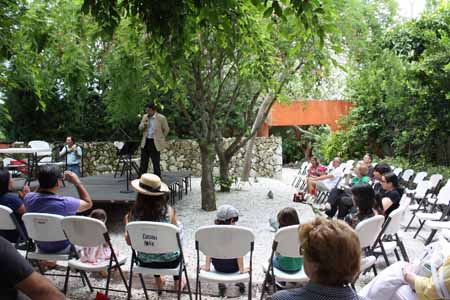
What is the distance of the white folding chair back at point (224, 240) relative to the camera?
311 centimetres

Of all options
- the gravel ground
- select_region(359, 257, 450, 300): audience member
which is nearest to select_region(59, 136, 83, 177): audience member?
the gravel ground

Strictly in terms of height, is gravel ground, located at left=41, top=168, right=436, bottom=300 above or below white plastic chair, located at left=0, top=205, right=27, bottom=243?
below

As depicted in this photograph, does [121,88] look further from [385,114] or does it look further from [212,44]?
[385,114]

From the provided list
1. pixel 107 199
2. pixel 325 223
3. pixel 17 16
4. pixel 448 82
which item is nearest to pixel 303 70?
pixel 448 82

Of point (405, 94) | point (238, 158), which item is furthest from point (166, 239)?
point (238, 158)

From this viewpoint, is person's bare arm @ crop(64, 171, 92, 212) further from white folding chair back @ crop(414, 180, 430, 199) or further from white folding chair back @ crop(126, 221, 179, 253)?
white folding chair back @ crop(414, 180, 430, 199)

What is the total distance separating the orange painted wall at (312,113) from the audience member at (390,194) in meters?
11.2

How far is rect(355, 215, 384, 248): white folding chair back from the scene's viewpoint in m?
3.38

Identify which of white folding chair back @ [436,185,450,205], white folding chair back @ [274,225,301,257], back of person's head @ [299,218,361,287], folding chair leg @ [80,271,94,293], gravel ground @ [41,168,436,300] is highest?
back of person's head @ [299,218,361,287]

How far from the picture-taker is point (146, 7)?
10.4 feet

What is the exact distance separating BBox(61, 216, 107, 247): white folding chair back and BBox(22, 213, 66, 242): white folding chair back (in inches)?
3.7

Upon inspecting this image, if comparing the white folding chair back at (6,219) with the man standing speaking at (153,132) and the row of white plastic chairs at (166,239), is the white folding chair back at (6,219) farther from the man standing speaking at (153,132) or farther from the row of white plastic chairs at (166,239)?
the man standing speaking at (153,132)

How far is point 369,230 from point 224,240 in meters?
1.15

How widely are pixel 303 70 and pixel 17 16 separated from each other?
5431mm
